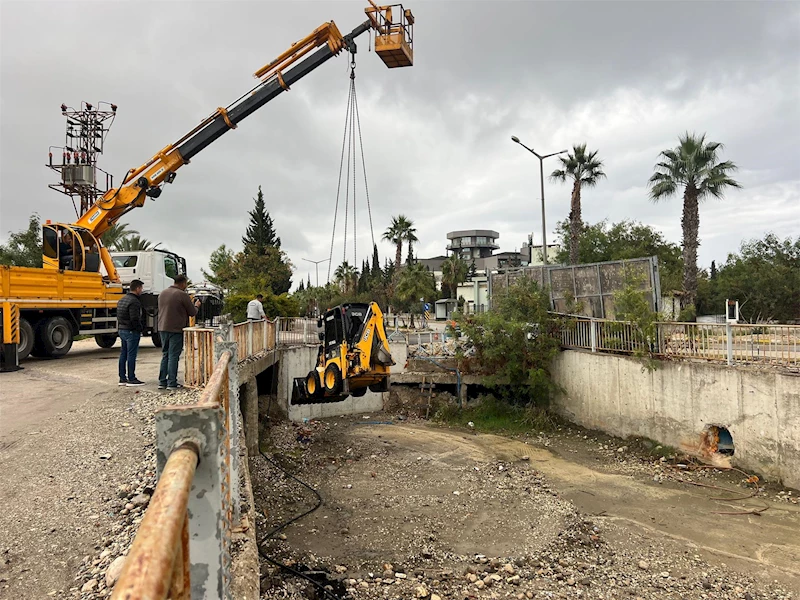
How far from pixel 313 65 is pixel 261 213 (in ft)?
141

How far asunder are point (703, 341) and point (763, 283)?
2431 centimetres

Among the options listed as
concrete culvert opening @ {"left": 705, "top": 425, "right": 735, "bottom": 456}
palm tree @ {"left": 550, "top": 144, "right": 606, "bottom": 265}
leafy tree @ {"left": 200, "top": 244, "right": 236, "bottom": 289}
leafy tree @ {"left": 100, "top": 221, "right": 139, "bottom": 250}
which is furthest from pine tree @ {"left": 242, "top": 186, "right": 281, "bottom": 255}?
concrete culvert opening @ {"left": 705, "top": 425, "right": 735, "bottom": 456}

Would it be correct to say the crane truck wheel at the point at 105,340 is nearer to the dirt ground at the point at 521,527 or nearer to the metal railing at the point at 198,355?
the dirt ground at the point at 521,527

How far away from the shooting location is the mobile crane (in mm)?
12250

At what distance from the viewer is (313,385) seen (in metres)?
12.5

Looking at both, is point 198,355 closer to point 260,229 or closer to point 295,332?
point 295,332

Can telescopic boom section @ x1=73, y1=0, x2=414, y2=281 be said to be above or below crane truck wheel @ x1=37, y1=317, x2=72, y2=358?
above

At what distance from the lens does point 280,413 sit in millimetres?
19156

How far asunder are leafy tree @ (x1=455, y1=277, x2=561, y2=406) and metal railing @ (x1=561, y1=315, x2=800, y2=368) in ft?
4.04

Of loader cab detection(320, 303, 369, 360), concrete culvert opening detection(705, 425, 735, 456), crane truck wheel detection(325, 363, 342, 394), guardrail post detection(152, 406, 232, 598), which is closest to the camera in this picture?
guardrail post detection(152, 406, 232, 598)

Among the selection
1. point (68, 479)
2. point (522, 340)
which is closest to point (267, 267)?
point (522, 340)

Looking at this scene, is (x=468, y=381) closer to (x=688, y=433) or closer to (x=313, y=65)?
(x=688, y=433)

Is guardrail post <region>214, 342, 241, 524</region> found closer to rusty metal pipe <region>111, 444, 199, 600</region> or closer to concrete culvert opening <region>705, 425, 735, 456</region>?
rusty metal pipe <region>111, 444, 199, 600</region>

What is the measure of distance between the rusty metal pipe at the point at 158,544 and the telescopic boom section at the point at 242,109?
1493cm
